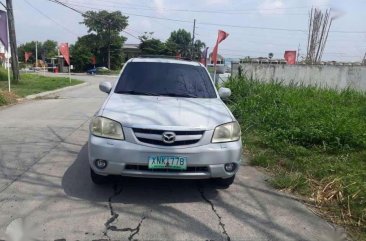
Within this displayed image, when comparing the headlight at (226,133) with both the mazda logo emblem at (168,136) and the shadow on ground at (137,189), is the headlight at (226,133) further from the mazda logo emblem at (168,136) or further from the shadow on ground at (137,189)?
the shadow on ground at (137,189)

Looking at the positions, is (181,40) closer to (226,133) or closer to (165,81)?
(165,81)

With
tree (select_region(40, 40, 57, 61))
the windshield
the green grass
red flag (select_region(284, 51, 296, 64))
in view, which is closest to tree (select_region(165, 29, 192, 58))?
tree (select_region(40, 40, 57, 61))

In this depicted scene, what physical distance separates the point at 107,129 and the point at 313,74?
43.3 feet

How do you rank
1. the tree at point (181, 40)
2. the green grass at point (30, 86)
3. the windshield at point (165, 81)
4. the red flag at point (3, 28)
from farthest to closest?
the tree at point (181, 40)
the green grass at point (30, 86)
the red flag at point (3, 28)
the windshield at point (165, 81)

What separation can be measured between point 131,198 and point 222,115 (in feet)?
4.69

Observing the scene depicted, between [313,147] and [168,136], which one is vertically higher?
[168,136]

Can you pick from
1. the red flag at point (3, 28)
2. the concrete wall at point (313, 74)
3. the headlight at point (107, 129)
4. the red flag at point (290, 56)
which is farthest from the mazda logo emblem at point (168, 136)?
the red flag at point (290, 56)

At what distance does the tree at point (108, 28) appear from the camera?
6391 cm

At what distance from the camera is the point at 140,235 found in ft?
11.8

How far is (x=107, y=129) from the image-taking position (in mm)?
4309

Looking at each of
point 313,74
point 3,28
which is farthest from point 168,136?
point 3,28

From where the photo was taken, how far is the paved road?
3699 millimetres

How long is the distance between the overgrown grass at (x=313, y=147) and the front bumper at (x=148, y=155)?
1.27m

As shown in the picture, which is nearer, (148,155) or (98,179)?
(148,155)
